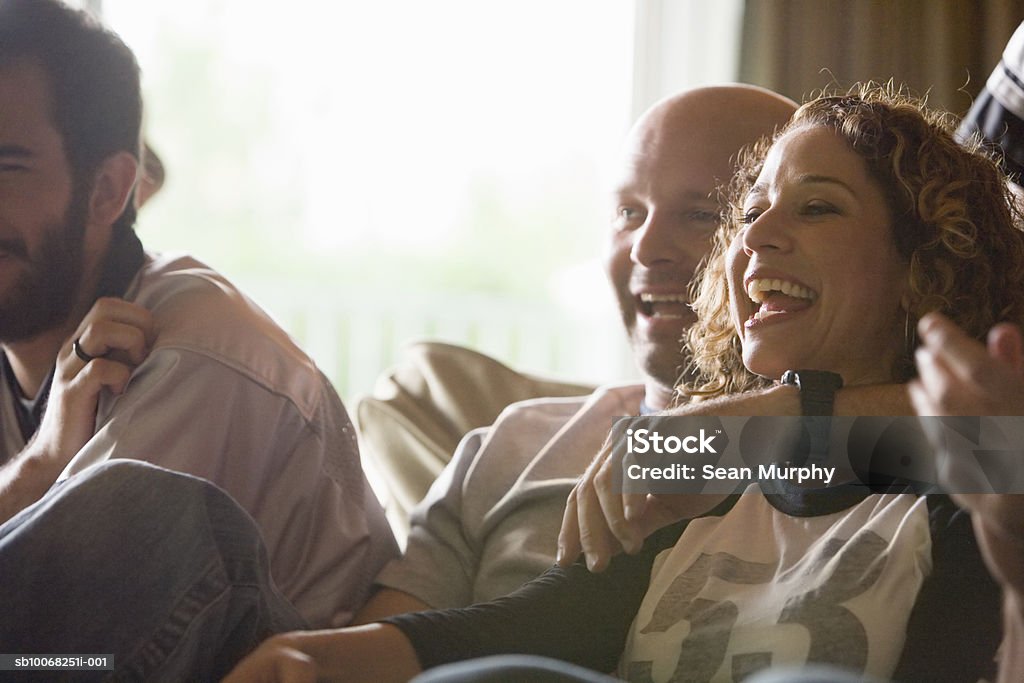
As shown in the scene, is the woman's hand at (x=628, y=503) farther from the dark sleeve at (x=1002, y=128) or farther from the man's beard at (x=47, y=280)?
the man's beard at (x=47, y=280)

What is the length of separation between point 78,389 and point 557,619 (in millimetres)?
470

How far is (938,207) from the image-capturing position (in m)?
0.79

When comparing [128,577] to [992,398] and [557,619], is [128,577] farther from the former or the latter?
[992,398]

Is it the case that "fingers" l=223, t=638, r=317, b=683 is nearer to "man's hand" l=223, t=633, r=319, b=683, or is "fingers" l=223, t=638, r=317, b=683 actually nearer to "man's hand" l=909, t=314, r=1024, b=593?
"man's hand" l=223, t=633, r=319, b=683

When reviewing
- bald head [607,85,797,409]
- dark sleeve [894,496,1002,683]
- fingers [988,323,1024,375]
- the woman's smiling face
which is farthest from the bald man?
fingers [988,323,1024,375]

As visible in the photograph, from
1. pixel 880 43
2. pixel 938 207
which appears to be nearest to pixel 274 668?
pixel 938 207

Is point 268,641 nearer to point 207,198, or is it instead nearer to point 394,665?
point 394,665

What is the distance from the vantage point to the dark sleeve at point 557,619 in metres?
0.77

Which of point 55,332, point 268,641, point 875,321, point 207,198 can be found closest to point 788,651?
point 875,321

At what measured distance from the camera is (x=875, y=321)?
0.78m

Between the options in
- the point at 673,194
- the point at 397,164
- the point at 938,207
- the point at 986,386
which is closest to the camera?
the point at 986,386

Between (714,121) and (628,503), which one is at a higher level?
(714,121)

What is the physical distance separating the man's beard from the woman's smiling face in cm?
63

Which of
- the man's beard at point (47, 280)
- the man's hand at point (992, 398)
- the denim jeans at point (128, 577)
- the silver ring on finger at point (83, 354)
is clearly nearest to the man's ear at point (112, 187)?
the man's beard at point (47, 280)
